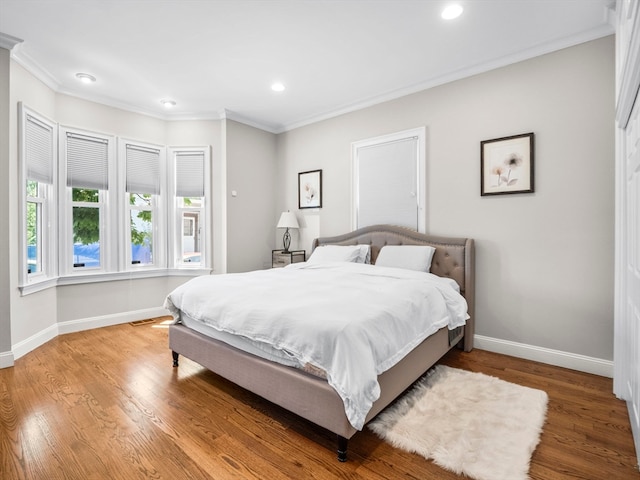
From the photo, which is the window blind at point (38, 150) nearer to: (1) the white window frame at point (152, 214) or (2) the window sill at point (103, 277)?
(1) the white window frame at point (152, 214)

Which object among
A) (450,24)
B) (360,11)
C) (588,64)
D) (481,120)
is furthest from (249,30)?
(588,64)

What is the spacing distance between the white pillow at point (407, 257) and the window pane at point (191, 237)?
8.71 feet

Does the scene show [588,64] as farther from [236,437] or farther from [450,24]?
[236,437]

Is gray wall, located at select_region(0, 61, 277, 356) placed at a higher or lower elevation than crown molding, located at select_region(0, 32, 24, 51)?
lower

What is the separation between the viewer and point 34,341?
3.24 m

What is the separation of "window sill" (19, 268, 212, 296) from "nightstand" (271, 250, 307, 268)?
3.04 ft

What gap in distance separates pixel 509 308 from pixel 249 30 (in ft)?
11.2

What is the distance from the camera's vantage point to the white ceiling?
2.42 m

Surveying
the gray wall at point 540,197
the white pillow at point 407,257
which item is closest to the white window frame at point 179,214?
the white pillow at point 407,257

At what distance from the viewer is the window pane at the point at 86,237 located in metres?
3.87

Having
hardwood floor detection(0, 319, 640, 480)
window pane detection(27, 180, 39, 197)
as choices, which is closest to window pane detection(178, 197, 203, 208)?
window pane detection(27, 180, 39, 197)

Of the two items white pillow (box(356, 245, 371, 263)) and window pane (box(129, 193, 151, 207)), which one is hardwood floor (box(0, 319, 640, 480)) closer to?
white pillow (box(356, 245, 371, 263))

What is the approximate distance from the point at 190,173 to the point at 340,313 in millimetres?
3659

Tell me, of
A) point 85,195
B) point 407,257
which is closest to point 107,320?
point 85,195
